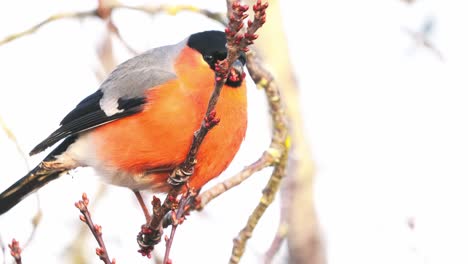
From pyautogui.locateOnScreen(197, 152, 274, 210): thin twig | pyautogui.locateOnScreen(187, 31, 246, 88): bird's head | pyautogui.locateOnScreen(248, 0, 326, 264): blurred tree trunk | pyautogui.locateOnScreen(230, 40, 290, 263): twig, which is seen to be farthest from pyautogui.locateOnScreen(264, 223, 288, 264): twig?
pyautogui.locateOnScreen(248, 0, 326, 264): blurred tree trunk

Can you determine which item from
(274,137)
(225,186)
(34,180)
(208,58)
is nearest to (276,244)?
(225,186)

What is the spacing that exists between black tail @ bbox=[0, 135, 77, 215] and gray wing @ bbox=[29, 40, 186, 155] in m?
0.11

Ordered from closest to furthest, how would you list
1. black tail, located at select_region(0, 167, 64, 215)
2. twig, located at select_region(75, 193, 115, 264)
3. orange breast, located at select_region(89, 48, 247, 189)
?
twig, located at select_region(75, 193, 115, 264) < orange breast, located at select_region(89, 48, 247, 189) < black tail, located at select_region(0, 167, 64, 215)

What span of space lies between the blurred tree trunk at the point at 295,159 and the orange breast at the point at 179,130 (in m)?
→ 1.92

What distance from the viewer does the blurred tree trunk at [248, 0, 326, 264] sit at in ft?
20.2

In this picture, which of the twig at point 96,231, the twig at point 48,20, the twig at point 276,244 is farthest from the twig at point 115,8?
the twig at point 96,231

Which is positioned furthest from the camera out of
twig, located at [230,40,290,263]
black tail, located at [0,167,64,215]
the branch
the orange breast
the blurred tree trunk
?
the blurred tree trunk

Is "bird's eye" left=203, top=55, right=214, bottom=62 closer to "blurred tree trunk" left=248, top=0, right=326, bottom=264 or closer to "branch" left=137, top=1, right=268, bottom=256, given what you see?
"branch" left=137, top=1, right=268, bottom=256

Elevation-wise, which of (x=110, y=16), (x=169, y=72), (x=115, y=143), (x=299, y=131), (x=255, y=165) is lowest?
(x=299, y=131)

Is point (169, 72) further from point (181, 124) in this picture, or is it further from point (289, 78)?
point (289, 78)

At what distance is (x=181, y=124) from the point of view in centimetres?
395

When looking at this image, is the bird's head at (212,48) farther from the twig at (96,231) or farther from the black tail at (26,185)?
the twig at (96,231)

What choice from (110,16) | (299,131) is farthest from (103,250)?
(299,131)

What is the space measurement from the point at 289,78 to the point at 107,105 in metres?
2.41
